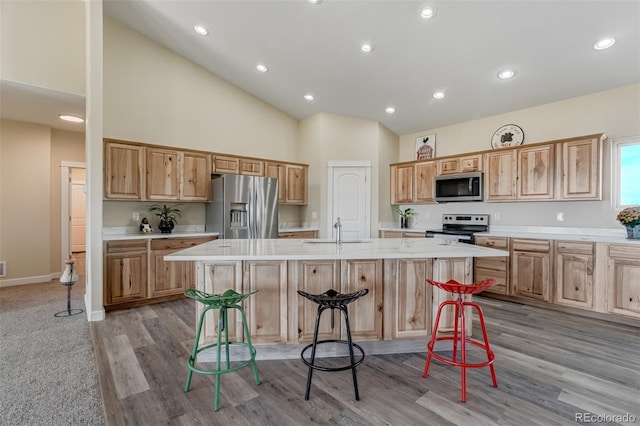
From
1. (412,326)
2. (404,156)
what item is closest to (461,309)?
(412,326)

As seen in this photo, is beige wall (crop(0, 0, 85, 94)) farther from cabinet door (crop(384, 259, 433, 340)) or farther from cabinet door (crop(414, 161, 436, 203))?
cabinet door (crop(414, 161, 436, 203))

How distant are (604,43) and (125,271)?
6.01 metres

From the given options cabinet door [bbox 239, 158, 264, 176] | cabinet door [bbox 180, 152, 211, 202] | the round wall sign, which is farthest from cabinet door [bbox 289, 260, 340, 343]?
the round wall sign

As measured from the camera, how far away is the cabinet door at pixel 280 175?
5177 millimetres

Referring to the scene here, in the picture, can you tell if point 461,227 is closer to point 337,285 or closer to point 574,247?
point 574,247

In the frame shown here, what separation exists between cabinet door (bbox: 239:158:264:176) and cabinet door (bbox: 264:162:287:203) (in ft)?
0.47

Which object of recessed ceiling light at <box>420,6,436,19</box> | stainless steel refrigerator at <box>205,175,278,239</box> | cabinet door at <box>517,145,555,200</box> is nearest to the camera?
recessed ceiling light at <box>420,6,436,19</box>

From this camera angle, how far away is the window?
348 cm

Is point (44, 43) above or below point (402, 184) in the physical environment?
above

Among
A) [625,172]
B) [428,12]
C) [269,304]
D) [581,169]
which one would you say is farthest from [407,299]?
[625,172]

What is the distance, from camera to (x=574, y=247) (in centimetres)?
344

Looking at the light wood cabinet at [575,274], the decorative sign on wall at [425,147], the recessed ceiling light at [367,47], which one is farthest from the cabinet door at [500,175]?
the recessed ceiling light at [367,47]

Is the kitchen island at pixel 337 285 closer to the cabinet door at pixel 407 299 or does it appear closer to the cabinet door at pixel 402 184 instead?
the cabinet door at pixel 407 299

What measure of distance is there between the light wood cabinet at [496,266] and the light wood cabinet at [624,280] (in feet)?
3.33
